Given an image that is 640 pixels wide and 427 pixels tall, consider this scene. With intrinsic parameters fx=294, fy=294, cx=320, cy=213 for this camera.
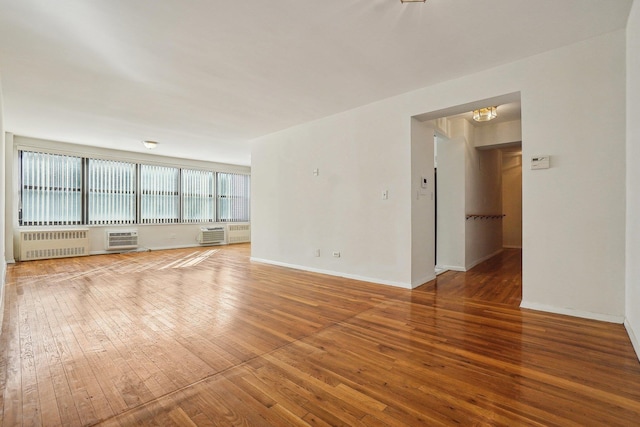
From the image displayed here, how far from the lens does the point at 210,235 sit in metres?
9.02

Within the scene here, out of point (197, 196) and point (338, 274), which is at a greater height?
point (197, 196)

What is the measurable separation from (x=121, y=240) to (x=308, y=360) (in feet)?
23.7

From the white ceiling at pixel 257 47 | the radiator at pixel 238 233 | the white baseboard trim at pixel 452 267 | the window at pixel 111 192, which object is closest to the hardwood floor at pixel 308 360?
the white baseboard trim at pixel 452 267

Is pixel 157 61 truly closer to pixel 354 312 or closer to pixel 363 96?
pixel 363 96

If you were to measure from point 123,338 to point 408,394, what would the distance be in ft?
7.35

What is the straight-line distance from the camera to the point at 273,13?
2.32m

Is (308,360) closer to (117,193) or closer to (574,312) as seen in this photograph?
(574,312)

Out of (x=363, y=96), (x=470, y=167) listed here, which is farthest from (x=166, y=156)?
(x=470, y=167)

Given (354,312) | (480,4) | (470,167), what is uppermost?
(480,4)

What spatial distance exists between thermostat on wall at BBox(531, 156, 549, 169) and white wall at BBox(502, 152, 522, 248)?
5885 millimetres

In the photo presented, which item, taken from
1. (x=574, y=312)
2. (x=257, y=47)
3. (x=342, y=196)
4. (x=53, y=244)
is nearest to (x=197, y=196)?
(x=53, y=244)

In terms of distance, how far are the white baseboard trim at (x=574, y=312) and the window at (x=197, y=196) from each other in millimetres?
8512

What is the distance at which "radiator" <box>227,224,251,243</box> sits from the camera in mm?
9469

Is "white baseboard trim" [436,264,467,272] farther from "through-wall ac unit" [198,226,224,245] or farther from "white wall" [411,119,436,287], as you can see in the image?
"through-wall ac unit" [198,226,224,245]
